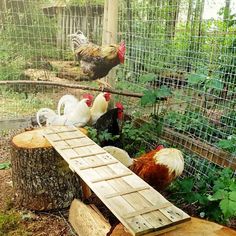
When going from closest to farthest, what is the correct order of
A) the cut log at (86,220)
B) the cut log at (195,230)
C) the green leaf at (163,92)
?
the cut log at (195,230) < the cut log at (86,220) < the green leaf at (163,92)

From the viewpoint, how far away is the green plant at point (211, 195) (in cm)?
201

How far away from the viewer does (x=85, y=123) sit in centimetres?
332

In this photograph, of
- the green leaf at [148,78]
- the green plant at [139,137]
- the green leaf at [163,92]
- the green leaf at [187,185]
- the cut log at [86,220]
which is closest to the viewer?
the cut log at [86,220]

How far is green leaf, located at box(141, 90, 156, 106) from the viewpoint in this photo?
312 cm

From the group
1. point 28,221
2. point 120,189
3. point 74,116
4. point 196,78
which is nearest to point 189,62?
point 196,78

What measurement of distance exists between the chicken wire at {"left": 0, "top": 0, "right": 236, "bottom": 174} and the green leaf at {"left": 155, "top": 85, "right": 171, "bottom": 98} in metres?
0.10

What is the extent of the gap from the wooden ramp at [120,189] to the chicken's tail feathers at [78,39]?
1.70 meters

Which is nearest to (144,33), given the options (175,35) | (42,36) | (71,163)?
(175,35)

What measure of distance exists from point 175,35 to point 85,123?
1312 mm

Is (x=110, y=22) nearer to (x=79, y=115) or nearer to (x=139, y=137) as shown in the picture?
(x=79, y=115)

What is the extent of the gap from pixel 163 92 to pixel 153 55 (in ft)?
1.66

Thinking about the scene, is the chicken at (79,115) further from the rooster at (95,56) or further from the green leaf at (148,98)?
the rooster at (95,56)

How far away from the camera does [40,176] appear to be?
2.59 m

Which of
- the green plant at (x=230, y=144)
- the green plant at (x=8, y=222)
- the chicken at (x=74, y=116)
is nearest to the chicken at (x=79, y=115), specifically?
the chicken at (x=74, y=116)
